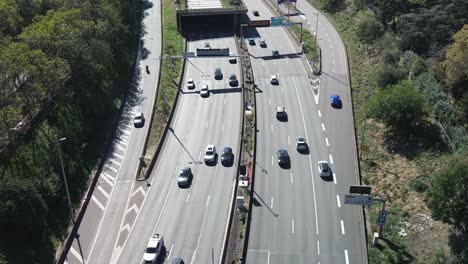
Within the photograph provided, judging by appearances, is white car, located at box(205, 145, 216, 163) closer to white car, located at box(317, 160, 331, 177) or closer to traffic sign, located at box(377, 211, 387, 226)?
white car, located at box(317, 160, 331, 177)

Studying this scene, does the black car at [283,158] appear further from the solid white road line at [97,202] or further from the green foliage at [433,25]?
the green foliage at [433,25]

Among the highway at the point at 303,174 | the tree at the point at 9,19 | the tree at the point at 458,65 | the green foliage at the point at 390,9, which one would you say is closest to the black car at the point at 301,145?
the highway at the point at 303,174

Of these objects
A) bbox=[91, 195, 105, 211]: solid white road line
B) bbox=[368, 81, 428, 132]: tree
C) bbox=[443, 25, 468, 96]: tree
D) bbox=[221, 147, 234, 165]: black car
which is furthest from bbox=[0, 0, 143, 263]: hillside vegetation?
bbox=[443, 25, 468, 96]: tree

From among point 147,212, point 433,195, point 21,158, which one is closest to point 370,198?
point 433,195

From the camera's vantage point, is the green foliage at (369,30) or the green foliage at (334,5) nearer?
the green foliage at (369,30)

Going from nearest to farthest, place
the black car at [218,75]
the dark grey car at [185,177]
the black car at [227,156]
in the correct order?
the dark grey car at [185,177] → the black car at [227,156] → the black car at [218,75]

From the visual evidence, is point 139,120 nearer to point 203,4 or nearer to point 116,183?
point 116,183

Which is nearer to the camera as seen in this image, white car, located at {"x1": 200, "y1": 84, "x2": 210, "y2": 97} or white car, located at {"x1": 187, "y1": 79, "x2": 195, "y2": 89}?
white car, located at {"x1": 200, "y1": 84, "x2": 210, "y2": 97}

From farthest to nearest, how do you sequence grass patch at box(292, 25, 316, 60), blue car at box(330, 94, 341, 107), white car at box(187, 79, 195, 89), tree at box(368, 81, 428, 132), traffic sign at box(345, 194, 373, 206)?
grass patch at box(292, 25, 316, 60) → white car at box(187, 79, 195, 89) → blue car at box(330, 94, 341, 107) → tree at box(368, 81, 428, 132) → traffic sign at box(345, 194, 373, 206)
